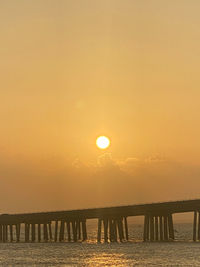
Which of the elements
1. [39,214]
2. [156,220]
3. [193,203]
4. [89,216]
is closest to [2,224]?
[39,214]

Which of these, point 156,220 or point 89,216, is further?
point 89,216

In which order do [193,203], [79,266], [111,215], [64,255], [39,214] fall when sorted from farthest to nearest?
[39,214]
[111,215]
[193,203]
[64,255]
[79,266]

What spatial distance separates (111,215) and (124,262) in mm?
39755

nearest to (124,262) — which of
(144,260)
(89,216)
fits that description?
(144,260)

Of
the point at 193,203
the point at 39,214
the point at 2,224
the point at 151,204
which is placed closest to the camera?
the point at 193,203

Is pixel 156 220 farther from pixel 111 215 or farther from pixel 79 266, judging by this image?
pixel 79 266

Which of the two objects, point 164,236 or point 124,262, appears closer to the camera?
point 124,262

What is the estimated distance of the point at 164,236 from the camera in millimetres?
99562

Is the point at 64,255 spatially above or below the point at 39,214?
below

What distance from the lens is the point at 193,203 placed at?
299 feet

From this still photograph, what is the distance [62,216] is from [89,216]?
5.21 meters

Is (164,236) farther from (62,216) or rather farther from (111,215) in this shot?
(62,216)

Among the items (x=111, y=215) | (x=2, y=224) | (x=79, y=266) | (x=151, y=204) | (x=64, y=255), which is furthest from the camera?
(x=2, y=224)

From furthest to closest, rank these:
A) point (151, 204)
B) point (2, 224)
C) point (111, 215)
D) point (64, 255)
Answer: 1. point (2, 224)
2. point (111, 215)
3. point (151, 204)
4. point (64, 255)
